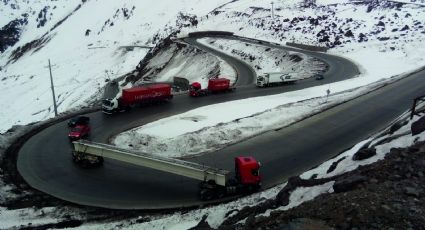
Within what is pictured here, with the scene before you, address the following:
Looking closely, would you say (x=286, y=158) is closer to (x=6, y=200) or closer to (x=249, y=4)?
(x=6, y=200)

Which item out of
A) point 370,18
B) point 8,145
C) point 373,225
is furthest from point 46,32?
point 373,225

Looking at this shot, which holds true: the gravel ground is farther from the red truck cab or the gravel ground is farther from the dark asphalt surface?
the dark asphalt surface

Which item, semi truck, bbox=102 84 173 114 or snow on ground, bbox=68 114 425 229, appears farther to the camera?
semi truck, bbox=102 84 173 114

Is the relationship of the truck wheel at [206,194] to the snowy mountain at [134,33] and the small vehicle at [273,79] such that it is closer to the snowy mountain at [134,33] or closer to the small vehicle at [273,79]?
the small vehicle at [273,79]

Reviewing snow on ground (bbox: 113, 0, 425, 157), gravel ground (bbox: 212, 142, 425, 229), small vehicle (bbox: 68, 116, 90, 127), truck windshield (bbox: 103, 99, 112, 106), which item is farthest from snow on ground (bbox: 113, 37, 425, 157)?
gravel ground (bbox: 212, 142, 425, 229)

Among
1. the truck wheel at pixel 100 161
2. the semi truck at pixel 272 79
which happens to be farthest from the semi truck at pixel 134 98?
the semi truck at pixel 272 79

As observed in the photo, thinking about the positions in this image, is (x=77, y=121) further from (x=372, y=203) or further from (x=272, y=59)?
(x=272, y=59)

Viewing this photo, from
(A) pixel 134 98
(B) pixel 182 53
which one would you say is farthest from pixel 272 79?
(B) pixel 182 53
